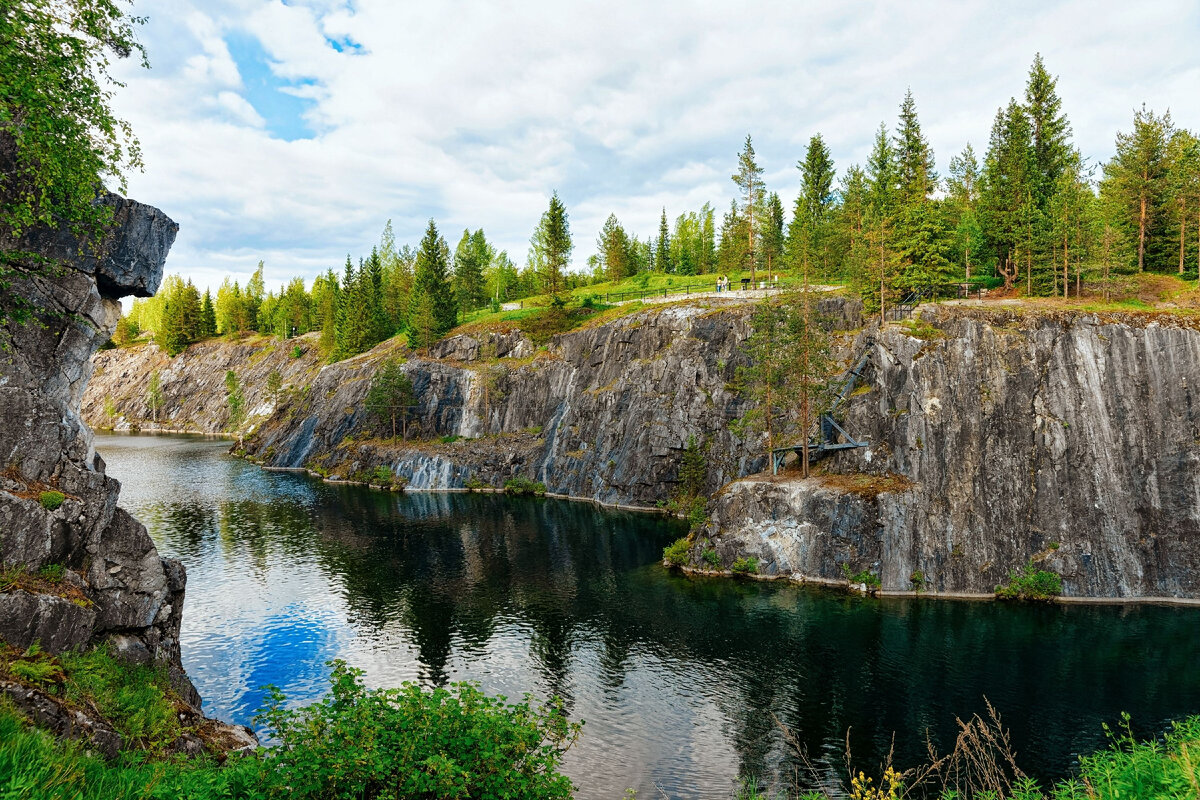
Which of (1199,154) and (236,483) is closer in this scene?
(1199,154)

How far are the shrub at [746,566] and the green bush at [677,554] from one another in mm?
3695

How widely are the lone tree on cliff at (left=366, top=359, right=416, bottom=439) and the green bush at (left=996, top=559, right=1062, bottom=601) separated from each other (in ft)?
231

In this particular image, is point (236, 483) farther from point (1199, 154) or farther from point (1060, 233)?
point (1199, 154)

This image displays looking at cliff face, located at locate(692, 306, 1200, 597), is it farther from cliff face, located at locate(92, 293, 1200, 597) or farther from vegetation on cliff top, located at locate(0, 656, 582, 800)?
vegetation on cliff top, located at locate(0, 656, 582, 800)

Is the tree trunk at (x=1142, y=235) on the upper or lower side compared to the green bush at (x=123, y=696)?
upper

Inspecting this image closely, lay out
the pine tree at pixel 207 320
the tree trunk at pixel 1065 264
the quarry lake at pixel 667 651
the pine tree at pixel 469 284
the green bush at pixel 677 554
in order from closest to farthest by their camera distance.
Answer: the quarry lake at pixel 667 651 → the green bush at pixel 677 554 → the tree trunk at pixel 1065 264 → the pine tree at pixel 469 284 → the pine tree at pixel 207 320

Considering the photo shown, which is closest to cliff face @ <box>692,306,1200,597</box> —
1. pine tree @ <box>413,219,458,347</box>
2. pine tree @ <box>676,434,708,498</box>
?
pine tree @ <box>676,434,708,498</box>

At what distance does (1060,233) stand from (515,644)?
171ft

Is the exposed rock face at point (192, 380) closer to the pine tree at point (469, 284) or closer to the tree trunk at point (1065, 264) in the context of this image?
the pine tree at point (469, 284)

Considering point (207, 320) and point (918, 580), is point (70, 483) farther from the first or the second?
point (207, 320)

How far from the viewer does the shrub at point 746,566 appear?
4281cm

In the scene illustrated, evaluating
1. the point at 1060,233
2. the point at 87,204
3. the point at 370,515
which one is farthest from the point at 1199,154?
the point at 370,515

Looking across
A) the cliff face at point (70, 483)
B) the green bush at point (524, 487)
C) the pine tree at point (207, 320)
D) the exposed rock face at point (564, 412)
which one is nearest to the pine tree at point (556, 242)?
the exposed rock face at point (564, 412)

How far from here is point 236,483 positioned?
76375mm
